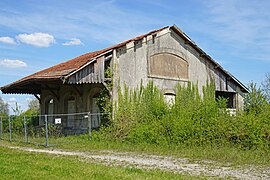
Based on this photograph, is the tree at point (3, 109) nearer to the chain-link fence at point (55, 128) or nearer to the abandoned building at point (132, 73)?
the abandoned building at point (132, 73)

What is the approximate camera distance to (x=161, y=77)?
21.8 meters

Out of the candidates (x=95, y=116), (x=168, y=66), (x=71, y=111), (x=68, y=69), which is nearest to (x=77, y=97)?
(x=71, y=111)

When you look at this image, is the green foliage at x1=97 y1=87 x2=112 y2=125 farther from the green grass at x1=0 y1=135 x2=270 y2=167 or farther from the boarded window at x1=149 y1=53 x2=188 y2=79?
the boarded window at x1=149 y1=53 x2=188 y2=79

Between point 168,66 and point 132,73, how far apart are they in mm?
2926

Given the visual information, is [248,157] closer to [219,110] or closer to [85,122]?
[219,110]

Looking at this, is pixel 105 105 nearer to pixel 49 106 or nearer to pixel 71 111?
pixel 71 111

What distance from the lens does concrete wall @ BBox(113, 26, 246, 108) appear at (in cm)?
1986

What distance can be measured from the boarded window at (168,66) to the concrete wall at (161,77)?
0.16 metres

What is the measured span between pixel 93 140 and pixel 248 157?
8.17m

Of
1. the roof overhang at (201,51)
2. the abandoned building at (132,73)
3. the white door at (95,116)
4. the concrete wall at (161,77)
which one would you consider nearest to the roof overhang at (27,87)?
the abandoned building at (132,73)

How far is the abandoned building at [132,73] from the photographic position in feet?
61.0

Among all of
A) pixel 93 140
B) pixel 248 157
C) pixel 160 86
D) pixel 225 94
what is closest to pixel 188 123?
pixel 248 157

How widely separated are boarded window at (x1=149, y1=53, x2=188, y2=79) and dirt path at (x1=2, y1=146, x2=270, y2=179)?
27.5 ft

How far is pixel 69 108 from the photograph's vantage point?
23188mm
